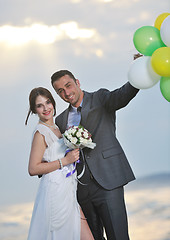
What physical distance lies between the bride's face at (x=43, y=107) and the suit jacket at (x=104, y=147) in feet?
0.83

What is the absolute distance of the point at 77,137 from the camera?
11.6 ft

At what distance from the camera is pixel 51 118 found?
383 centimetres

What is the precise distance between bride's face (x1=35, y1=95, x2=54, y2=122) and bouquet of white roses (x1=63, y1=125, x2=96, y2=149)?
258 millimetres

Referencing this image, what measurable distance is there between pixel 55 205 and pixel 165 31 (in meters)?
1.45

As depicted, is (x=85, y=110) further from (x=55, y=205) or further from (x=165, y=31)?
(x=165, y=31)

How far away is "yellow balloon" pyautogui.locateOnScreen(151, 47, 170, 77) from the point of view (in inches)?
129

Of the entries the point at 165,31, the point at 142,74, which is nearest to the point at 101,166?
the point at 142,74

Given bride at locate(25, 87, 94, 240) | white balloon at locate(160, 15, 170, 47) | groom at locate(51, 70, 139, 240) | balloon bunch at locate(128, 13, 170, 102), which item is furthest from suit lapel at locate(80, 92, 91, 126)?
white balloon at locate(160, 15, 170, 47)

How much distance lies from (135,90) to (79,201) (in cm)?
97

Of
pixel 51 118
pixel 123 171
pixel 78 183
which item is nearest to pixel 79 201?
pixel 78 183

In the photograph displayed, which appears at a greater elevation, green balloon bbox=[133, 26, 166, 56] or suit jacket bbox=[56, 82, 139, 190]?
green balloon bbox=[133, 26, 166, 56]

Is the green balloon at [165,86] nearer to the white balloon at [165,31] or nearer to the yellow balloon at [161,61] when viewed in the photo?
the yellow balloon at [161,61]

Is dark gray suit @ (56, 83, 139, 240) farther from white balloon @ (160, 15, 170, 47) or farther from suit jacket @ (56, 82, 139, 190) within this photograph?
white balloon @ (160, 15, 170, 47)

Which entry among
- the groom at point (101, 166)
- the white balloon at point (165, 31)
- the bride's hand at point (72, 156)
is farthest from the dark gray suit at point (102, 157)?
the white balloon at point (165, 31)
